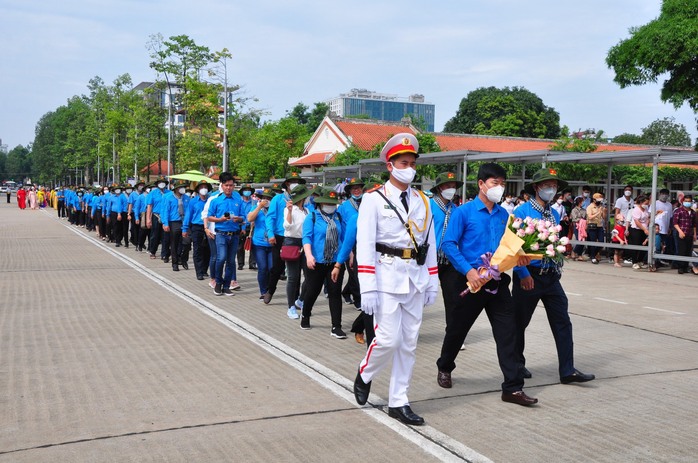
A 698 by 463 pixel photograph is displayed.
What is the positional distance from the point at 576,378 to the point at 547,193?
1.64m

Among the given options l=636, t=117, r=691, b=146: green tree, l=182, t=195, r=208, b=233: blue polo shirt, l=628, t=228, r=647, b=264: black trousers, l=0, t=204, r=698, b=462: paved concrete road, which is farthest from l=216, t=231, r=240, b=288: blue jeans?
l=636, t=117, r=691, b=146: green tree

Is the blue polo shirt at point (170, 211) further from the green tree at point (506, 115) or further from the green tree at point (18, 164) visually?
the green tree at point (18, 164)

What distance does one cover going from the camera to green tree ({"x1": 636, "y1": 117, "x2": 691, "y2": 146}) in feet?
308

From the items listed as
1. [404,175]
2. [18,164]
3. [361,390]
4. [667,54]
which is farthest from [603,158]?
[18,164]

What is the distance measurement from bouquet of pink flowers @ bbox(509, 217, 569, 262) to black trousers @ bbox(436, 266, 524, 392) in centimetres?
37

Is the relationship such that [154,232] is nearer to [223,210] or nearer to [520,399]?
[223,210]

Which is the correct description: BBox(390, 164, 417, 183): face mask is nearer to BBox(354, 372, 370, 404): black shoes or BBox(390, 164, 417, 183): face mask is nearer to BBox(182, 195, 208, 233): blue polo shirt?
BBox(354, 372, 370, 404): black shoes

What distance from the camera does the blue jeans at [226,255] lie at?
39.2 ft

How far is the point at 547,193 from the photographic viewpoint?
250 inches

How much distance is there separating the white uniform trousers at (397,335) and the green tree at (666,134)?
95.8m

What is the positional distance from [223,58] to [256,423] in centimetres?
3730

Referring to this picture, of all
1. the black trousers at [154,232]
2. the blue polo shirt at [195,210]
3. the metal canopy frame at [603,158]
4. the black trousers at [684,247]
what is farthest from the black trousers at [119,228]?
the black trousers at [684,247]

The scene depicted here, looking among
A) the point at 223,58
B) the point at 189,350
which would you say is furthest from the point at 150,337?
the point at 223,58

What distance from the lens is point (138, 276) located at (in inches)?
573
